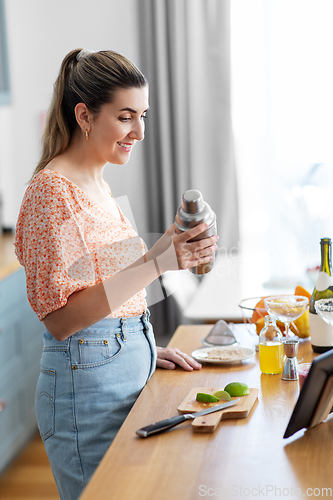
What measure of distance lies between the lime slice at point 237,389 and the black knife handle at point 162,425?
128 millimetres

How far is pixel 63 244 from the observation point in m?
1.07

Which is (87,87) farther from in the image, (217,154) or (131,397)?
(217,154)

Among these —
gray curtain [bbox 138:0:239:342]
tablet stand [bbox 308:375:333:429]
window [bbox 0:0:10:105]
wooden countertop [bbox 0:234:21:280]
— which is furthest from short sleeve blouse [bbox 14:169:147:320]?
gray curtain [bbox 138:0:239:342]

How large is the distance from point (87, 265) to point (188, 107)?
2544 mm

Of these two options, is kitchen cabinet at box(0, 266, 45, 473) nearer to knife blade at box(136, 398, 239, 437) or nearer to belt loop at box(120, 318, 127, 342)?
belt loop at box(120, 318, 127, 342)

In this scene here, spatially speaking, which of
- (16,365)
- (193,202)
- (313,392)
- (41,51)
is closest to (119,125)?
(193,202)

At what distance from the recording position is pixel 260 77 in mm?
3402

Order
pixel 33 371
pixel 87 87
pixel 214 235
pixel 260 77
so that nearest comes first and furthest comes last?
pixel 214 235 < pixel 87 87 < pixel 33 371 < pixel 260 77

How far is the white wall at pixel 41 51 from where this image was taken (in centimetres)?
341

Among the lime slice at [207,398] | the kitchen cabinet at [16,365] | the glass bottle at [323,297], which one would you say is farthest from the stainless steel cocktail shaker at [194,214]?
the kitchen cabinet at [16,365]

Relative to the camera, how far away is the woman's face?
47.6 inches

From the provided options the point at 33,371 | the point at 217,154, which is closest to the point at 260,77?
the point at 217,154

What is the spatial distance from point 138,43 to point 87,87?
2422 millimetres

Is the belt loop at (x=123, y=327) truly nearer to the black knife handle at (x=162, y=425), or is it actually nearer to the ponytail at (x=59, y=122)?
the black knife handle at (x=162, y=425)
